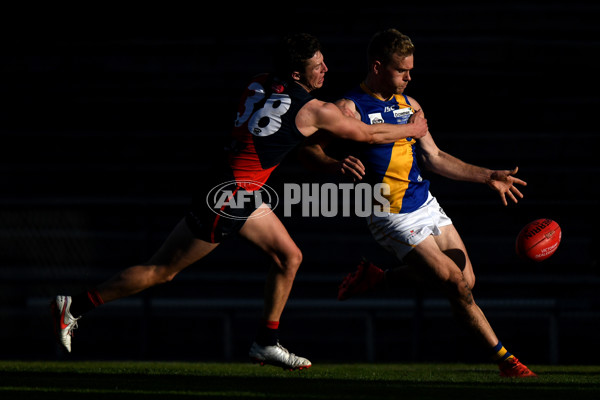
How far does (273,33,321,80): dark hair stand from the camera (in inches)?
211

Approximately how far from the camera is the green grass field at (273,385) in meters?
4.48

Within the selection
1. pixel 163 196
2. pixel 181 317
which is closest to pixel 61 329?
pixel 181 317

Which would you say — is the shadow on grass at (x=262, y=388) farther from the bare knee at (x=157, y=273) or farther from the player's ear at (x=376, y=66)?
the player's ear at (x=376, y=66)

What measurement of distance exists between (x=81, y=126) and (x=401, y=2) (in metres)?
4.09

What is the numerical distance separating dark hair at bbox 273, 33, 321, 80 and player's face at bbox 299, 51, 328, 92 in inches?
1.1

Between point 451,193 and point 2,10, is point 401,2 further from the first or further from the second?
point 2,10

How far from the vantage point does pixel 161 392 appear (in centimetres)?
456

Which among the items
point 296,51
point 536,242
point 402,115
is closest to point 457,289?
point 536,242

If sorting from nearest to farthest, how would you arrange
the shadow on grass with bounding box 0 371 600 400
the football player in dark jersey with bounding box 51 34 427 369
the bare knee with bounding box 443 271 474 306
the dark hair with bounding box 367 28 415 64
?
the shadow on grass with bounding box 0 371 600 400, the football player in dark jersey with bounding box 51 34 427 369, the bare knee with bounding box 443 271 474 306, the dark hair with bounding box 367 28 415 64

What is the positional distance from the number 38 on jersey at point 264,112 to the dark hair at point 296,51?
7.3 inches

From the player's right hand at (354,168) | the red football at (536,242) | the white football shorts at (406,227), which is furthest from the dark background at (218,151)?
the player's right hand at (354,168)

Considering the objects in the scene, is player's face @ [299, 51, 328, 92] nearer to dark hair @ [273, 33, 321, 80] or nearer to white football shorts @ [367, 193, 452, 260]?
dark hair @ [273, 33, 321, 80]

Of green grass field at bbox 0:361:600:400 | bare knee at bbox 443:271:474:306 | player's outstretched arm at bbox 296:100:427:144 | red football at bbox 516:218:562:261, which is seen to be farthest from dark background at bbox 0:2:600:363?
player's outstretched arm at bbox 296:100:427:144

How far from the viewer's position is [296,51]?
5379mm
